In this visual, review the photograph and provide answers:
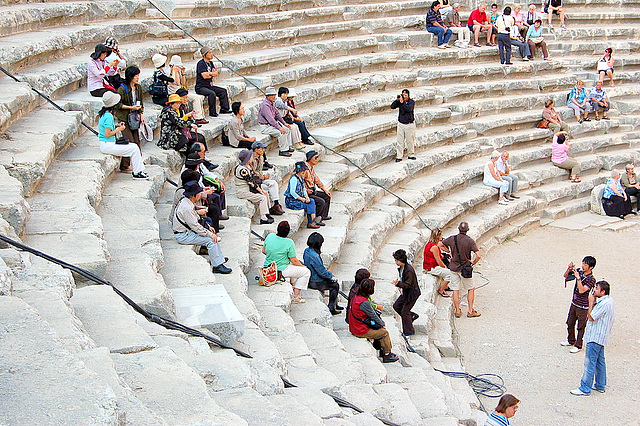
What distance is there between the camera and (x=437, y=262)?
1074 centimetres

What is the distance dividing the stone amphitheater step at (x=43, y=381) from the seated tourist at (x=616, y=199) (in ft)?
41.6

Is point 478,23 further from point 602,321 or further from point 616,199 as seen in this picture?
point 602,321

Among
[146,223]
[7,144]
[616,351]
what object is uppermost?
[7,144]

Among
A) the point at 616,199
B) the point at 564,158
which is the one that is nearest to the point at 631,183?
the point at 616,199

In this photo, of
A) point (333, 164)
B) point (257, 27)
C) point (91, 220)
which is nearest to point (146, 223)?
point (91, 220)

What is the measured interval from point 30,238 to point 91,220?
55cm

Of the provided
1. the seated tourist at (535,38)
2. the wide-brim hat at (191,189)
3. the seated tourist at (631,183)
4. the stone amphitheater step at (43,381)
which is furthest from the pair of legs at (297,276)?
the seated tourist at (535,38)

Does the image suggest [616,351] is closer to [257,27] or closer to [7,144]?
[7,144]

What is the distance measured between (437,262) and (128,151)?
444cm

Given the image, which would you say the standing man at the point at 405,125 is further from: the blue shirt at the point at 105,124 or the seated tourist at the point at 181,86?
the blue shirt at the point at 105,124

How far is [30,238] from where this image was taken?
20.3ft

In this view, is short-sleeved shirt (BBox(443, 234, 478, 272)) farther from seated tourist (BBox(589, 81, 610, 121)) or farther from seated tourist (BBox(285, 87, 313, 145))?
seated tourist (BBox(589, 81, 610, 121))

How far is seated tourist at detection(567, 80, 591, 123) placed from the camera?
58.0 feet

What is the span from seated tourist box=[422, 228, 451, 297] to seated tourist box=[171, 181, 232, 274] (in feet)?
12.5
